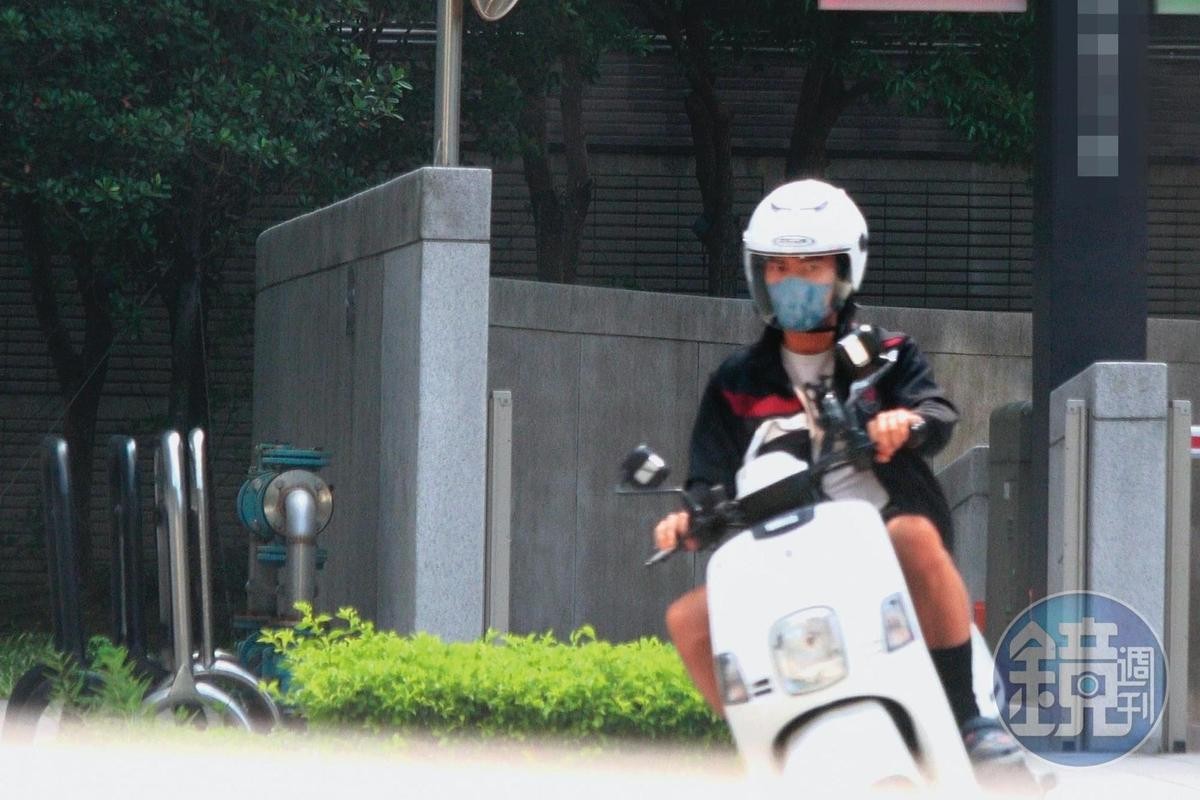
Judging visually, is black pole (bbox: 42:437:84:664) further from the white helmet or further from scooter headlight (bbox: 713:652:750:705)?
scooter headlight (bbox: 713:652:750:705)

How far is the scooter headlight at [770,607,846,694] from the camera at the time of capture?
3629 mm

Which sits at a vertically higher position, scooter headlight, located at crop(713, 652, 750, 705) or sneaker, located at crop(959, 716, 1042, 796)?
scooter headlight, located at crop(713, 652, 750, 705)

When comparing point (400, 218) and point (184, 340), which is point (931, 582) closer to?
point (400, 218)

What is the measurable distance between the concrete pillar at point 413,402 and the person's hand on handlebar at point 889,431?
382cm

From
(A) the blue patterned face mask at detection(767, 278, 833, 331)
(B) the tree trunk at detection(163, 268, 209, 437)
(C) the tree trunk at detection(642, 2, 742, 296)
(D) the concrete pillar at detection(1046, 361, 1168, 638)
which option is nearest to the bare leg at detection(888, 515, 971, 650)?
(A) the blue patterned face mask at detection(767, 278, 833, 331)

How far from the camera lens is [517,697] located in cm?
526

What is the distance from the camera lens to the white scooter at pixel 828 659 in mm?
3582

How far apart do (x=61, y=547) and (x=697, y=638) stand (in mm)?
3353

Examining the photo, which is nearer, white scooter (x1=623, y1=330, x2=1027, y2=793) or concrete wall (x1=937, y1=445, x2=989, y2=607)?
white scooter (x1=623, y1=330, x2=1027, y2=793)

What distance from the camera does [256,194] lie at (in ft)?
44.2

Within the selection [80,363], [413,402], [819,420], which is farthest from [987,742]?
[80,363]

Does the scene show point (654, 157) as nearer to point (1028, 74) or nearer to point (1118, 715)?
point (1028, 74)

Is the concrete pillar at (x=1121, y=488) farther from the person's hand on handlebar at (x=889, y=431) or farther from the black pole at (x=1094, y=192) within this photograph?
the person's hand on handlebar at (x=889, y=431)

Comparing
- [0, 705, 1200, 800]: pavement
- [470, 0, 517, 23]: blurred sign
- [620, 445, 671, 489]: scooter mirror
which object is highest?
[470, 0, 517, 23]: blurred sign
